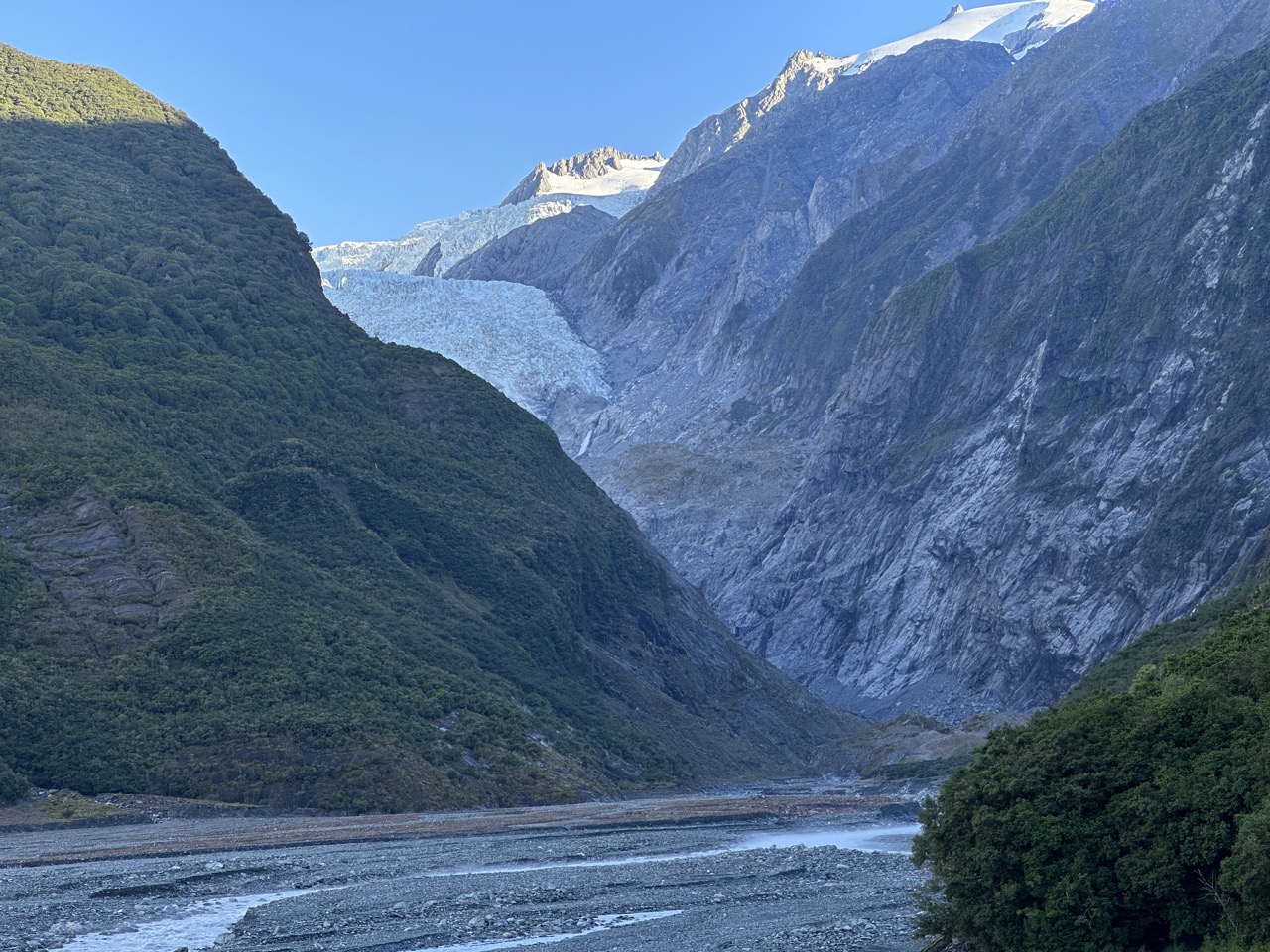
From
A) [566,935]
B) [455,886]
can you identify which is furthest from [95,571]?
[566,935]

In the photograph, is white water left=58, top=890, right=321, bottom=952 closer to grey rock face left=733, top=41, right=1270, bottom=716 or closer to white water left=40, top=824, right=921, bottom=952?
white water left=40, top=824, right=921, bottom=952

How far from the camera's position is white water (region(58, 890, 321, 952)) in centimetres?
3722

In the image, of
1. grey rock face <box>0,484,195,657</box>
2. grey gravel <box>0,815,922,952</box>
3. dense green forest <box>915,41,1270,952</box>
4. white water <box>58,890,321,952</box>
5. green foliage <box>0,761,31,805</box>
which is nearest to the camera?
dense green forest <box>915,41,1270,952</box>

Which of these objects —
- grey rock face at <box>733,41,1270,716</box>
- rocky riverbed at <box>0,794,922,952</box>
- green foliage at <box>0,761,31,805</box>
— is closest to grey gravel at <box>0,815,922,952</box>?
rocky riverbed at <box>0,794,922,952</box>

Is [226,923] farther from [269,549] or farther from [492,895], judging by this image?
[269,549]

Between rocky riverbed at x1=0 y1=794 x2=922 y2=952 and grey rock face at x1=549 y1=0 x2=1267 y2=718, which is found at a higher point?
grey rock face at x1=549 y1=0 x2=1267 y2=718

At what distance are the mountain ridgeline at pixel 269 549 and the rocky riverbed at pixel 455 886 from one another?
9336 mm

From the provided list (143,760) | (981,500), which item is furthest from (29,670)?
(981,500)

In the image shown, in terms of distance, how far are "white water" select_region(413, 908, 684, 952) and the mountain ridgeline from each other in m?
35.2

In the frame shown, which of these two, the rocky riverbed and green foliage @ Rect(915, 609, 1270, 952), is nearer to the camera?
green foliage @ Rect(915, 609, 1270, 952)

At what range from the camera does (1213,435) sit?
126625 mm

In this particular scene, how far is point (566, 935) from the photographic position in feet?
129

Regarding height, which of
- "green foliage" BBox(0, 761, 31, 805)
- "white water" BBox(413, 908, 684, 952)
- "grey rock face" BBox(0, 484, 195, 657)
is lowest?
"white water" BBox(413, 908, 684, 952)

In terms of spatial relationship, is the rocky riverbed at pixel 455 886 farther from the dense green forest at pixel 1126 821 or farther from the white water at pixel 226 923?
the dense green forest at pixel 1126 821
